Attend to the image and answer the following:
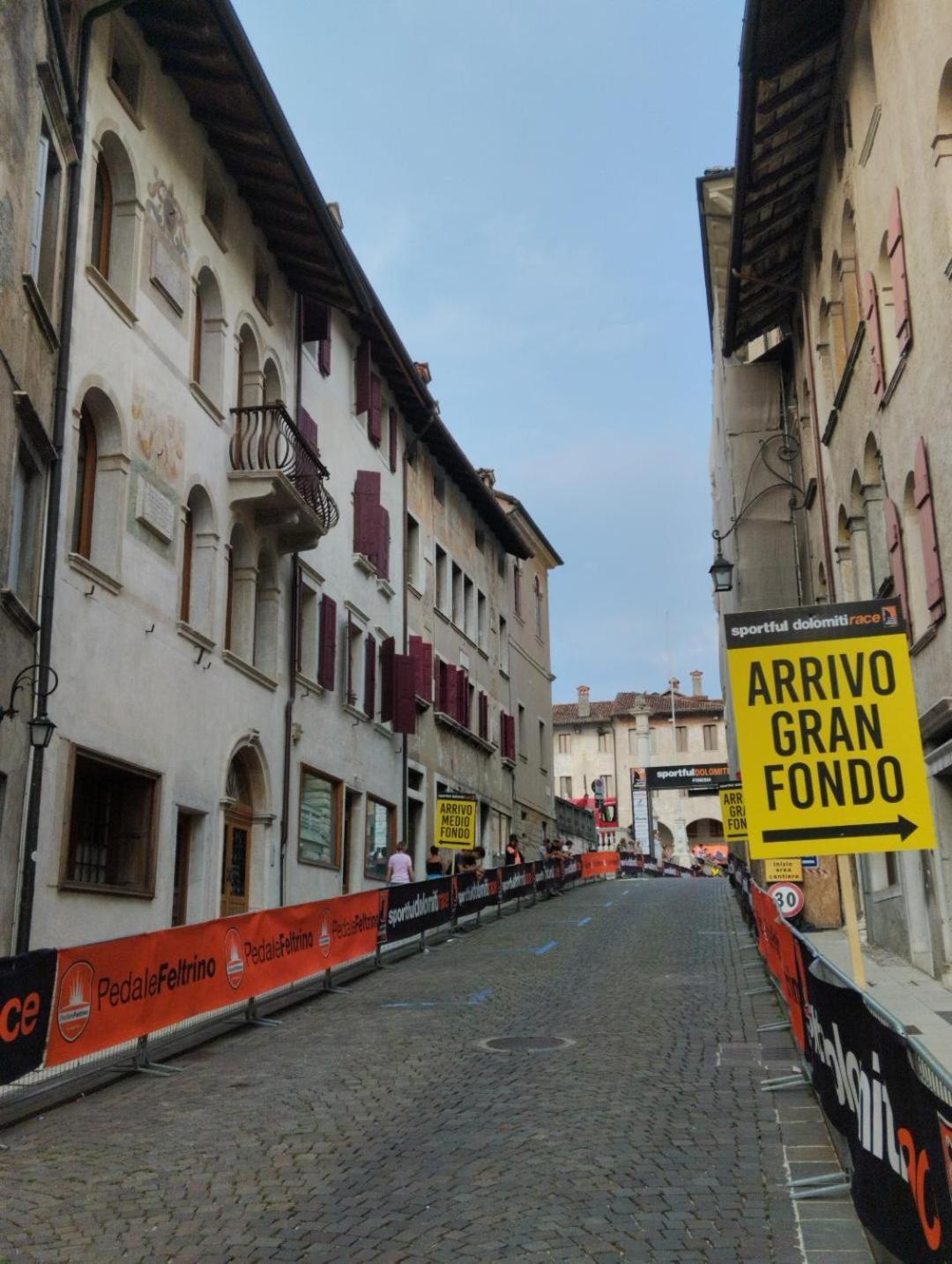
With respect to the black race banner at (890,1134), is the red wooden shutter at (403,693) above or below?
above

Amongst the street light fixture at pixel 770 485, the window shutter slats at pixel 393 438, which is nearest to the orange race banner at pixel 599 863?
the street light fixture at pixel 770 485

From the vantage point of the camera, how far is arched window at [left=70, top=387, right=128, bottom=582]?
15336 millimetres

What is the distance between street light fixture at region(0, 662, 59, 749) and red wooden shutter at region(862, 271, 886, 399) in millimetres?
10186

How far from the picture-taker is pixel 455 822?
25.4 meters

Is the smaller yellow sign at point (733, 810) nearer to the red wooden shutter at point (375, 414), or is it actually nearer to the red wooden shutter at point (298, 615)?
the red wooden shutter at point (298, 615)

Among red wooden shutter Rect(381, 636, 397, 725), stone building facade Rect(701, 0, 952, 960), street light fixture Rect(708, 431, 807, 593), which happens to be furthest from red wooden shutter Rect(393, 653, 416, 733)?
stone building facade Rect(701, 0, 952, 960)

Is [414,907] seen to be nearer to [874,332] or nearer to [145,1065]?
[145,1065]

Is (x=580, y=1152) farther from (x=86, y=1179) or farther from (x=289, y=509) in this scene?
(x=289, y=509)

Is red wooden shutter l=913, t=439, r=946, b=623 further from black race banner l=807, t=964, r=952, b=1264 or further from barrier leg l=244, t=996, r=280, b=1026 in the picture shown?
barrier leg l=244, t=996, r=280, b=1026

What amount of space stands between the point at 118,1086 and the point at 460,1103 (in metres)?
3.12

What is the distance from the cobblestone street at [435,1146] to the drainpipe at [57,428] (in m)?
2.59

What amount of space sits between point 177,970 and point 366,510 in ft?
51.5

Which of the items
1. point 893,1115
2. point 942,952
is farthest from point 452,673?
point 893,1115

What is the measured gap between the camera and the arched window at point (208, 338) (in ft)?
63.5
